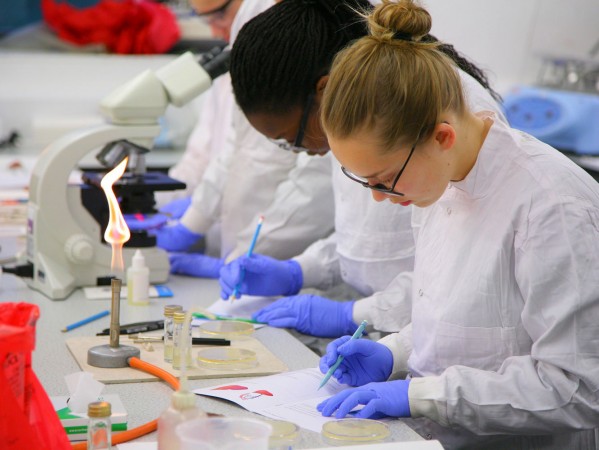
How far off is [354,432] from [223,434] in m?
0.39

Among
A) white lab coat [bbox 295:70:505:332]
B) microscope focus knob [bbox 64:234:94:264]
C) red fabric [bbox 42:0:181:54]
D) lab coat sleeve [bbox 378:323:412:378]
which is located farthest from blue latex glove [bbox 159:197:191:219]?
red fabric [bbox 42:0:181:54]

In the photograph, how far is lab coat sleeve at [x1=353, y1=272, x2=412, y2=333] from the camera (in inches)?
79.6

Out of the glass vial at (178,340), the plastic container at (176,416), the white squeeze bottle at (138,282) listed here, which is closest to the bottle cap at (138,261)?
the white squeeze bottle at (138,282)

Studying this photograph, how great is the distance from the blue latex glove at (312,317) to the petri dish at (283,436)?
70 centimetres

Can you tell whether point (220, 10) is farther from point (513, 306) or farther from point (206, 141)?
point (513, 306)

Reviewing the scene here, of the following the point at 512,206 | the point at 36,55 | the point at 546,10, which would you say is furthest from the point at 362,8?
the point at 36,55

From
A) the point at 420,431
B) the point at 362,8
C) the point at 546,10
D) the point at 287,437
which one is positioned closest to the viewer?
the point at 287,437

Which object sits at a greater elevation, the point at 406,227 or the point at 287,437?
the point at 406,227

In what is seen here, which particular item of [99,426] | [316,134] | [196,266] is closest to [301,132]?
[316,134]

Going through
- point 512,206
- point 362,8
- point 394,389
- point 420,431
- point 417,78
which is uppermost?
point 362,8

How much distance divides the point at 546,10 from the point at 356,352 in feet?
9.99

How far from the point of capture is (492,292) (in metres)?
1.54

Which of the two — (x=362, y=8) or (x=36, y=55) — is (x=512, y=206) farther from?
(x=36, y=55)

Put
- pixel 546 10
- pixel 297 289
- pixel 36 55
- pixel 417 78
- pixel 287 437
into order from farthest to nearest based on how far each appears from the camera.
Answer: pixel 36 55
pixel 546 10
pixel 297 289
pixel 417 78
pixel 287 437
